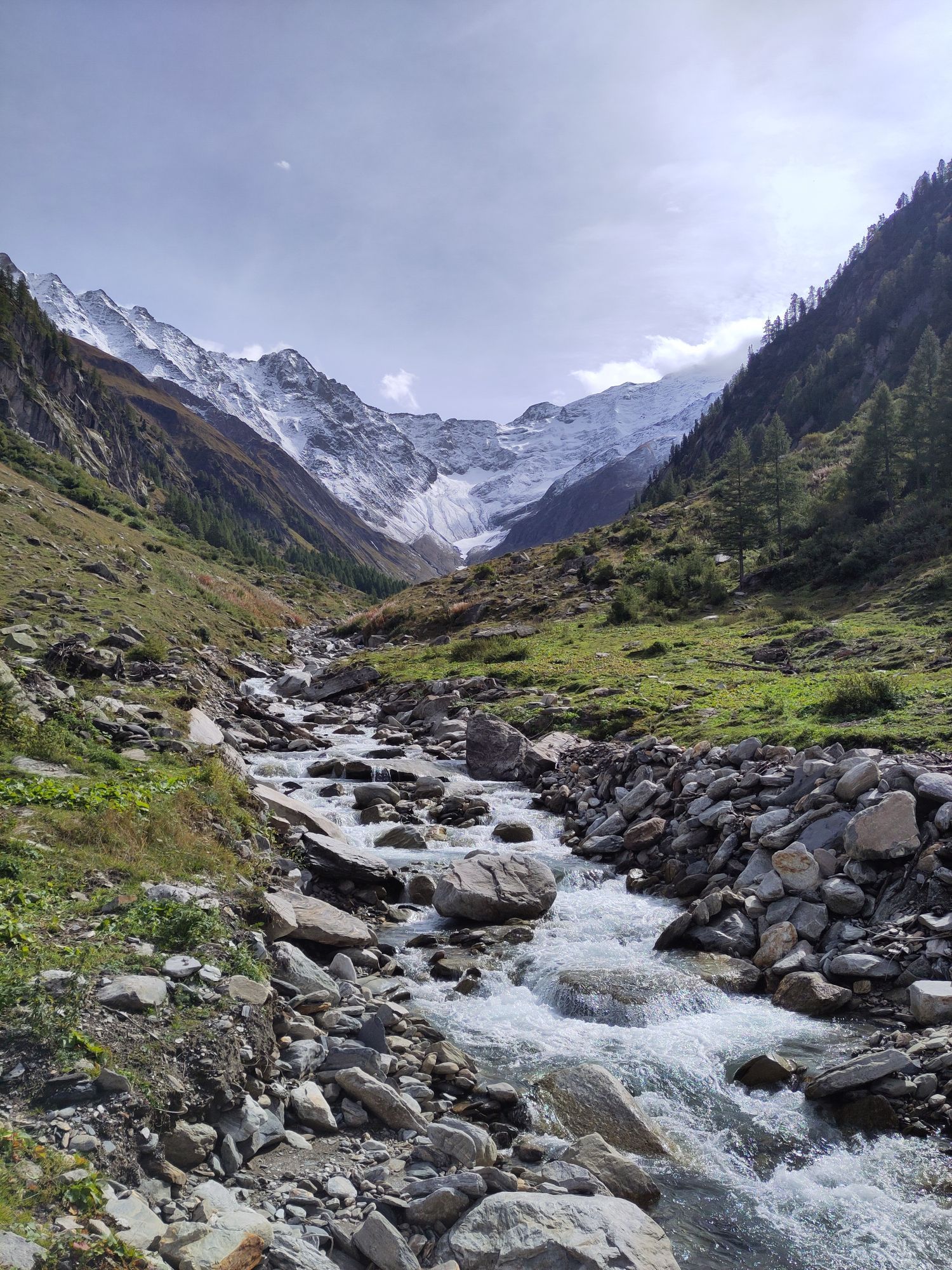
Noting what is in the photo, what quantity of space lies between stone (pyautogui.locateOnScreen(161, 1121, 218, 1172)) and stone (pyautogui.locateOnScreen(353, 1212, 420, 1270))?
1.51 metres

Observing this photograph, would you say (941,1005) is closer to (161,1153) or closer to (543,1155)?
(543,1155)

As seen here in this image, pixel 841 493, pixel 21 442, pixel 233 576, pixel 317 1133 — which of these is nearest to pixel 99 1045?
pixel 317 1133

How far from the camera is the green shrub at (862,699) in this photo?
17594mm

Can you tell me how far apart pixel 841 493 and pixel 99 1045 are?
199ft

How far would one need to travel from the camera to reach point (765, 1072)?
8352mm

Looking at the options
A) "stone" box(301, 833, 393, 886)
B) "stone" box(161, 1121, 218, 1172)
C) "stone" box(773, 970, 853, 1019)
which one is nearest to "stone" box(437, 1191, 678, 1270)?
"stone" box(161, 1121, 218, 1172)

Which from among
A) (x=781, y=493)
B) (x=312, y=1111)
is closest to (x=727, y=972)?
(x=312, y=1111)

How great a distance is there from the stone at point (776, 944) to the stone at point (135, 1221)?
29.7 feet

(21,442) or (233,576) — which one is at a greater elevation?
(21,442)

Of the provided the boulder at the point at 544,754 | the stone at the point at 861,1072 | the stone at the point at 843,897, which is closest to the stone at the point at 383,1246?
the stone at the point at 861,1072

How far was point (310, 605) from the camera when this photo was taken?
3996 inches

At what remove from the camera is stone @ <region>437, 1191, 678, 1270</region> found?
522 centimetres

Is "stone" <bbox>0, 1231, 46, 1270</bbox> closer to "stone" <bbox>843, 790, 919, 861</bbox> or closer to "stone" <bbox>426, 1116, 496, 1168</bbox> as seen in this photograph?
"stone" <bbox>426, 1116, 496, 1168</bbox>

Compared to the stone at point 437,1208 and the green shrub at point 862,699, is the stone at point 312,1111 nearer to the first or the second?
the stone at point 437,1208
